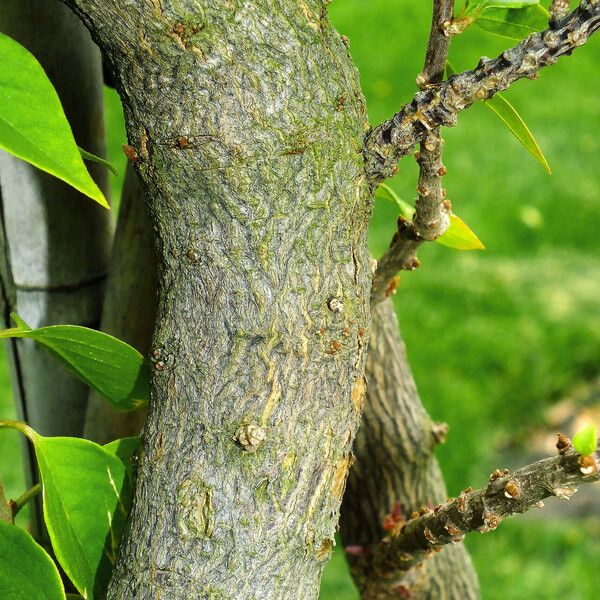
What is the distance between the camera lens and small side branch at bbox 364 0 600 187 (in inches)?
24.3

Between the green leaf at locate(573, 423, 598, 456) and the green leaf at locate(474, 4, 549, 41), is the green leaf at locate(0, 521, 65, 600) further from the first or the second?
the green leaf at locate(474, 4, 549, 41)

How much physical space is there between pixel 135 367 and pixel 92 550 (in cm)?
16

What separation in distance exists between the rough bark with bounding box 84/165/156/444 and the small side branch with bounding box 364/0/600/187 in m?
0.43

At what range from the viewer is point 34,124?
0.60m

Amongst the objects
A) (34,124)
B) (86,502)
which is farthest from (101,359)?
(34,124)

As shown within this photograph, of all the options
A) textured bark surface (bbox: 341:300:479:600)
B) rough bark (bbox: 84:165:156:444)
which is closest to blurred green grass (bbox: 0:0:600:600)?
textured bark surface (bbox: 341:300:479:600)

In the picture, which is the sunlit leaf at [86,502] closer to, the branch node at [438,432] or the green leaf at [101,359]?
the green leaf at [101,359]

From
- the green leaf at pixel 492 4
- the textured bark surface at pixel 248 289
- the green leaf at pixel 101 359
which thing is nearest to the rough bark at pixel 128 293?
the green leaf at pixel 101 359

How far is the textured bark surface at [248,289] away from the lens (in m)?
0.63

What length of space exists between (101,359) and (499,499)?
1.17 feet

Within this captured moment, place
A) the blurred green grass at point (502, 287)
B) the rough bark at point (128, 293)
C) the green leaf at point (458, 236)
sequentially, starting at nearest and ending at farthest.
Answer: the green leaf at point (458, 236) → the rough bark at point (128, 293) → the blurred green grass at point (502, 287)

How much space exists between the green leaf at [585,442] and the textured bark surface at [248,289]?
17 cm

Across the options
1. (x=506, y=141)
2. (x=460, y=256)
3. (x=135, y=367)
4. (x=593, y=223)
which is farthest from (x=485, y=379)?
(x=135, y=367)

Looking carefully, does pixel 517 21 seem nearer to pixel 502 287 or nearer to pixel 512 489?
pixel 512 489
